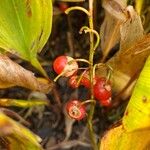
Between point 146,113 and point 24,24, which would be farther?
point 24,24

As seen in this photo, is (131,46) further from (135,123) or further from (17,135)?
(17,135)

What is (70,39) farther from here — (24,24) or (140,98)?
(140,98)

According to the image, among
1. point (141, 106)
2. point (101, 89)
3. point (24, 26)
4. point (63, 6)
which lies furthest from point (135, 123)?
point (63, 6)

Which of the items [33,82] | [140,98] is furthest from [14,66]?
[140,98]

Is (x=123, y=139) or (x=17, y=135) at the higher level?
(x=17, y=135)

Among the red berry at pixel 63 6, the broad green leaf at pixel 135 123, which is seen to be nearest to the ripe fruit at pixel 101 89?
the broad green leaf at pixel 135 123

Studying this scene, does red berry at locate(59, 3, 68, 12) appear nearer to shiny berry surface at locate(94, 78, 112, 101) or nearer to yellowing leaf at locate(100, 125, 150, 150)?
shiny berry surface at locate(94, 78, 112, 101)
